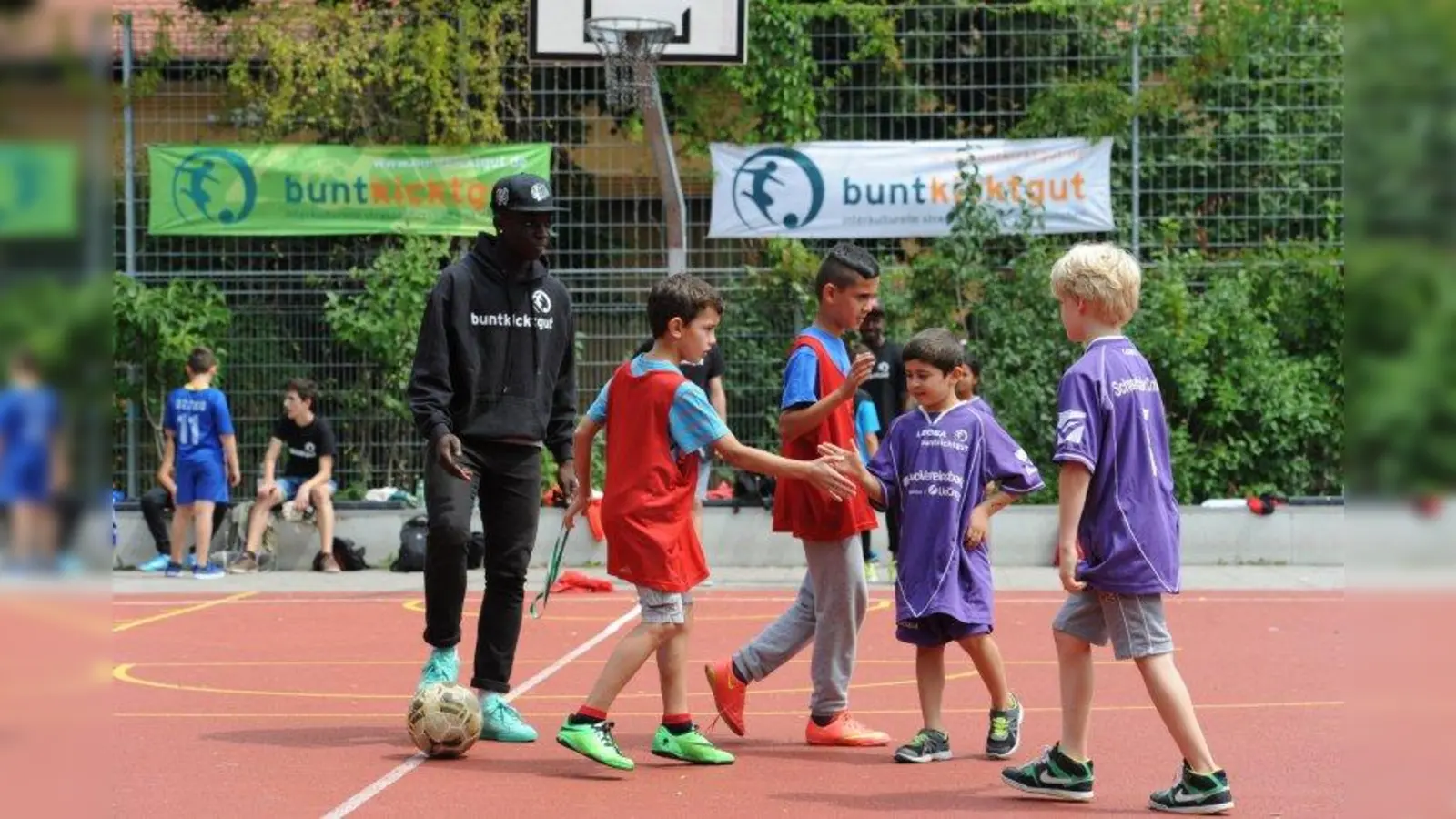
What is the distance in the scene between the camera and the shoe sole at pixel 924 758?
7.02 meters

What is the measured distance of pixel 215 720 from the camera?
830cm

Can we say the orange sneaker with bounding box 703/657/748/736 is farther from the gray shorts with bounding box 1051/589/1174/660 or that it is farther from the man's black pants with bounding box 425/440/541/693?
the gray shorts with bounding box 1051/589/1174/660

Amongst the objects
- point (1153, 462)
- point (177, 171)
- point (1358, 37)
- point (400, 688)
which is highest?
point (177, 171)

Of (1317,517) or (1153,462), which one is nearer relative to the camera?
(1153,462)

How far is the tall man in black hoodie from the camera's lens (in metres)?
7.27

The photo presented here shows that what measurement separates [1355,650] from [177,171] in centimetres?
1769

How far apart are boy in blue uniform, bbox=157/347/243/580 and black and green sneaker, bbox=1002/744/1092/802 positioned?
11499mm

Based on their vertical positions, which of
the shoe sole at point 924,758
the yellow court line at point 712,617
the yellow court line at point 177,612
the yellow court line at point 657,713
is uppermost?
the shoe sole at point 924,758

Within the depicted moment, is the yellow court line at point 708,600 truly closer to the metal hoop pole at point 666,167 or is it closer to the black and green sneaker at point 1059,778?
the metal hoop pole at point 666,167

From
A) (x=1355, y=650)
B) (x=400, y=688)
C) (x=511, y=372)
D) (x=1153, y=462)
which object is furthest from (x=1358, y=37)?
(x=400, y=688)

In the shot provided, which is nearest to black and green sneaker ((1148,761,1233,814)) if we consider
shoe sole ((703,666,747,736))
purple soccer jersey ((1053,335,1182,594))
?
purple soccer jersey ((1053,335,1182,594))

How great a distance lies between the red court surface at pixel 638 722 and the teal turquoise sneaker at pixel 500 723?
0.20 ft

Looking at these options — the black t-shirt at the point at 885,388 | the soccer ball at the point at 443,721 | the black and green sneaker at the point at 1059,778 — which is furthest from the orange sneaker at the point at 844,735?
the black t-shirt at the point at 885,388

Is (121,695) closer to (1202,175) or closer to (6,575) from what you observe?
(6,575)
